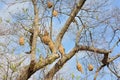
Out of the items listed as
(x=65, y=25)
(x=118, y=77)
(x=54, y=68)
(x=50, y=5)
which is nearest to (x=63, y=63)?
(x=54, y=68)

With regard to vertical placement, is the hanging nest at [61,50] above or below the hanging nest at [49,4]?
below

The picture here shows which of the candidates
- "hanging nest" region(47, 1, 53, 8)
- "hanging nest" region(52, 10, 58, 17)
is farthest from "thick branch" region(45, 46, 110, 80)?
"hanging nest" region(47, 1, 53, 8)

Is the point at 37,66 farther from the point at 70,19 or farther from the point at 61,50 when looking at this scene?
the point at 70,19

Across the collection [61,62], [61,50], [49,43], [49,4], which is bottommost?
[61,62]

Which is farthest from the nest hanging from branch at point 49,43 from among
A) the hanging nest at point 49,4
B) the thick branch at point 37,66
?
the hanging nest at point 49,4

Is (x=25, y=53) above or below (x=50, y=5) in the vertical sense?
below

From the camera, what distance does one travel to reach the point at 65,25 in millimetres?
9969

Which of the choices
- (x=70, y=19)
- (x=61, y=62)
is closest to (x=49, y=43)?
(x=61, y=62)

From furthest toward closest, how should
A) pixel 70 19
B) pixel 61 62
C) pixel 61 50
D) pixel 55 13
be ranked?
pixel 55 13, pixel 61 50, pixel 61 62, pixel 70 19

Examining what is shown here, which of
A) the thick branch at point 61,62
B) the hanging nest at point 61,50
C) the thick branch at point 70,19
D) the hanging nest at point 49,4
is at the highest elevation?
the hanging nest at point 49,4

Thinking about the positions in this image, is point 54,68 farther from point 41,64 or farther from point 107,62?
point 107,62

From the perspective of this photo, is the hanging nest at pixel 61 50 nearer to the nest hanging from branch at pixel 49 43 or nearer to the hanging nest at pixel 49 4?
the nest hanging from branch at pixel 49 43

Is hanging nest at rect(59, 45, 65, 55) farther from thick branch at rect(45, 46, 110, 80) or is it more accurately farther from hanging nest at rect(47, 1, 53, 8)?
hanging nest at rect(47, 1, 53, 8)

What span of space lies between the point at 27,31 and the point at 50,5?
1.19m
